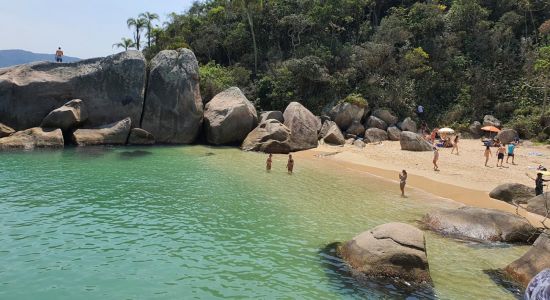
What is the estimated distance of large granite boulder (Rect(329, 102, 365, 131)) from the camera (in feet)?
119

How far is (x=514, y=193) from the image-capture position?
61.6ft

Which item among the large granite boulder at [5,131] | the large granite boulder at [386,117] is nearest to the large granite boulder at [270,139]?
the large granite boulder at [386,117]

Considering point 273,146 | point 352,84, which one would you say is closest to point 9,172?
point 273,146

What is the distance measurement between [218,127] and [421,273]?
23.7 meters

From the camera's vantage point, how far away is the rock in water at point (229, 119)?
3203cm

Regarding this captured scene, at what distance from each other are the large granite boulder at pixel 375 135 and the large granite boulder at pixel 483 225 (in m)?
19.5

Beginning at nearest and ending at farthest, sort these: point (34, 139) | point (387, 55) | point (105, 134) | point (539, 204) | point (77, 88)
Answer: point (539, 204) → point (34, 139) → point (105, 134) → point (77, 88) → point (387, 55)

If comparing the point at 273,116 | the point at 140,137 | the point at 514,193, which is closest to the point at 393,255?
the point at 514,193

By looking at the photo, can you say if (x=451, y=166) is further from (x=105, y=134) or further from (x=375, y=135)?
(x=105, y=134)

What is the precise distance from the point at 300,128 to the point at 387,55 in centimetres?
1476

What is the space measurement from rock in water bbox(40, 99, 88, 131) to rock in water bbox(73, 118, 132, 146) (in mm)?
839

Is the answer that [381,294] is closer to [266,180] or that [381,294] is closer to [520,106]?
[266,180]

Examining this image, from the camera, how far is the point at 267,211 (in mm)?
16172

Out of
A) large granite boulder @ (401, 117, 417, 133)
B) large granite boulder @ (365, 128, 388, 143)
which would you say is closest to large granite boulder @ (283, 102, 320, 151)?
large granite boulder @ (365, 128, 388, 143)
